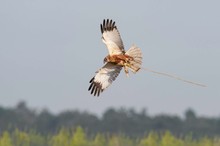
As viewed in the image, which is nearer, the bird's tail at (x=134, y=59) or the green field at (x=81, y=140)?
the bird's tail at (x=134, y=59)

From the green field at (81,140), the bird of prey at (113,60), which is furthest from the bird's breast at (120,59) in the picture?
the green field at (81,140)

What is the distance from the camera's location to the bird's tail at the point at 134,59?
816 centimetres

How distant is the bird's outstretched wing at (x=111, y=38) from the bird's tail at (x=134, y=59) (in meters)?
Result: 0.11

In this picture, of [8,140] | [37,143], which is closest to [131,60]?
[8,140]

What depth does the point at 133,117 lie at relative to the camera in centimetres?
4262

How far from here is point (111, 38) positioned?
8.72 meters

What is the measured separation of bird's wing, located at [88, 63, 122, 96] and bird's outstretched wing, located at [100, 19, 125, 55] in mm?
155

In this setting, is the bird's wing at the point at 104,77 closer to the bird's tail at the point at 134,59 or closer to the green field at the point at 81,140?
the bird's tail at the point at 134,59

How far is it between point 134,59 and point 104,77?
0.49 metres

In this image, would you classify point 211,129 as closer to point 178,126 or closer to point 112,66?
point 178,126

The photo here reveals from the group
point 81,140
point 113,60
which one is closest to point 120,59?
point 113,60

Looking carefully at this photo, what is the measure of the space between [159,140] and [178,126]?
48.7ft

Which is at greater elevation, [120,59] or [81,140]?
[81,140]

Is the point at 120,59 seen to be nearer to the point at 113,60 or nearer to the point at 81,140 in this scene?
the point at 113,60
